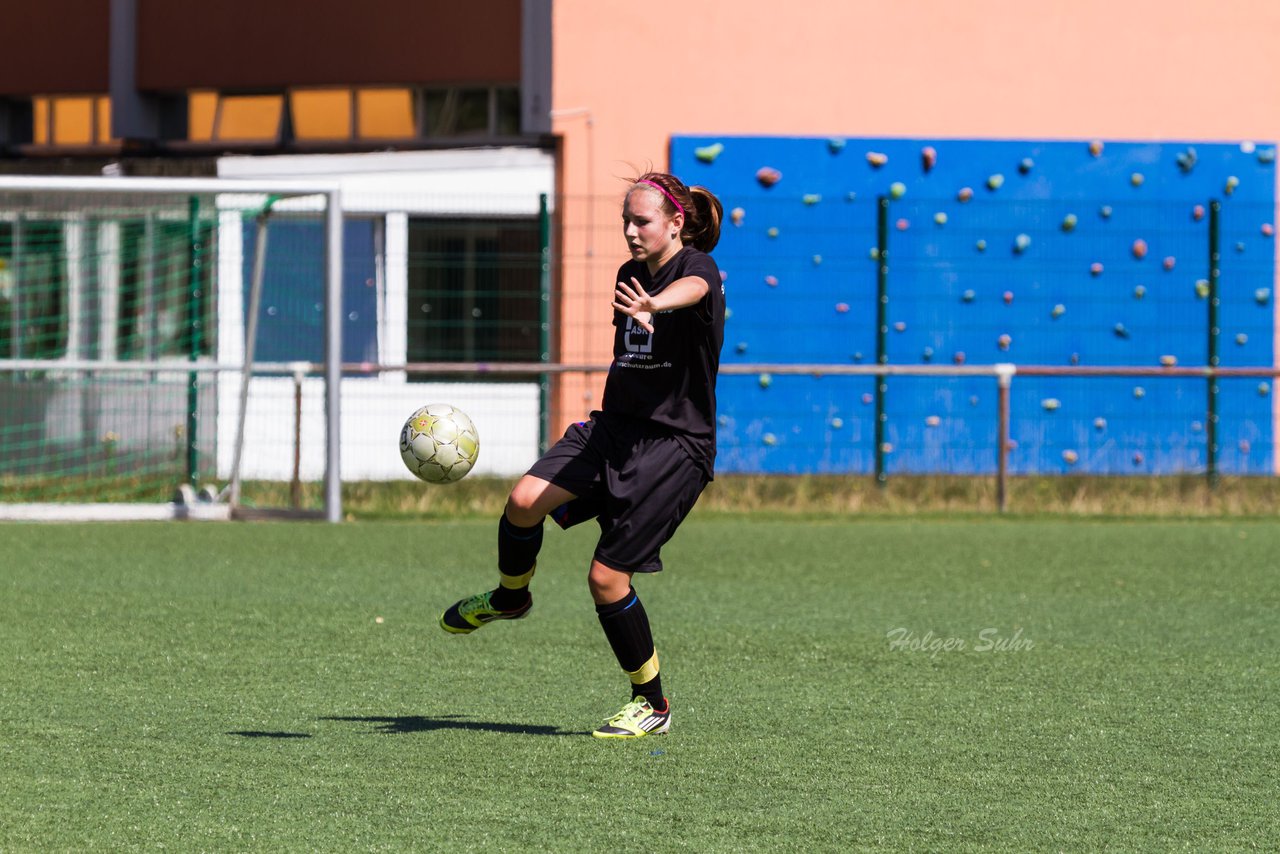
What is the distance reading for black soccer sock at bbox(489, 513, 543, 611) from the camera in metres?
6.07

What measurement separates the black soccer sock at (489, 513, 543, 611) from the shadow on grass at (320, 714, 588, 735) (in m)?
0.40

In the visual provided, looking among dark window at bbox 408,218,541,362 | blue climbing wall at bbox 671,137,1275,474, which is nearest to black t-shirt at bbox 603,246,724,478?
dark window at bbox 408,218,541,362

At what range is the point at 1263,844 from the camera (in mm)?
4520

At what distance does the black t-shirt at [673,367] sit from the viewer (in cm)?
589

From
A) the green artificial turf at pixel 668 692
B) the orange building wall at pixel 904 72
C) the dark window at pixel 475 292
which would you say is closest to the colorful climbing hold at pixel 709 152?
the orange building wall at pixel 904 72

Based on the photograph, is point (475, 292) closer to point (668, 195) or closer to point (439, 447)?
point (439, 447)

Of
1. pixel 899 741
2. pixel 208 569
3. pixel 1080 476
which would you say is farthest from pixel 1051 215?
pixel 899 741

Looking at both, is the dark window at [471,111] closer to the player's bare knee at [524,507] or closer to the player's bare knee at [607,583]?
the player's bare knee at [524,507]

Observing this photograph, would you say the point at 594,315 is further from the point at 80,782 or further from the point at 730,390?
the point at 80,782

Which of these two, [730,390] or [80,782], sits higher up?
[730,390]

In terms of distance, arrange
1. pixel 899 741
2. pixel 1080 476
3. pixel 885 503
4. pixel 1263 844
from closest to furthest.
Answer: pixel 1263 844, pixel 899 741, pixel 885 503, pixel 1080 476

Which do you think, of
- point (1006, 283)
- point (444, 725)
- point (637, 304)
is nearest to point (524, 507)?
point (444, 725)

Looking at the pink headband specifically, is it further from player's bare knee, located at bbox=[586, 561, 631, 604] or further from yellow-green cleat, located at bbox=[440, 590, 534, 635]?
yellow-green cleat, located at bbox=[440, 590, 534, 635]

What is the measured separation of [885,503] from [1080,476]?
2155mm
